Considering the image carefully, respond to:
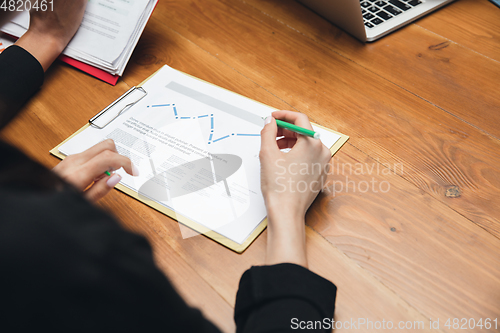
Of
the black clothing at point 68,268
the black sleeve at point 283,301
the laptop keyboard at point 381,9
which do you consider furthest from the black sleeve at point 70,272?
the laptop keyboard at point 381,9

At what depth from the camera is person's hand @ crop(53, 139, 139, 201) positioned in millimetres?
482

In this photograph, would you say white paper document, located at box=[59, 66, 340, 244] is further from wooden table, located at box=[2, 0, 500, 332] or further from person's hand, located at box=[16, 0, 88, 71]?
person's hand, located at box=[16, 0, 88, 71]

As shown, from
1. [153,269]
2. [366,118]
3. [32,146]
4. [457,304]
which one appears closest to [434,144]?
[366,118]

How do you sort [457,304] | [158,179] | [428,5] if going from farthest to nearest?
[428,5], [158,179], [457,304]

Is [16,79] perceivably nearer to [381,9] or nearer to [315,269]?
[315,269]

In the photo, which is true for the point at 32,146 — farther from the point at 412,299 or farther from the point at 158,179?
the point at 412,299

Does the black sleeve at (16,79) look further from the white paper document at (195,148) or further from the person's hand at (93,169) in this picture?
the person's hand at (93,169)

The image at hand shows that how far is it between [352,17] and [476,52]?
0.30 metres

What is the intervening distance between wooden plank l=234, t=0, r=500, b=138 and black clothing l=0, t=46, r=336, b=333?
2.04ft

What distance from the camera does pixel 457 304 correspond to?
17.1 inches

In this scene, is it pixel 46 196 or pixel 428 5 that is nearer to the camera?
pixel 46 196

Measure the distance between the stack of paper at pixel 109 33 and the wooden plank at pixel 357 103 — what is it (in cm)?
7

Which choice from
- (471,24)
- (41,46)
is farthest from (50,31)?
(471,24)

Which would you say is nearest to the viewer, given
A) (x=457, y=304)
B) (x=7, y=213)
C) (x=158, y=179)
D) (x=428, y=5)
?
(x=7, y=213)
